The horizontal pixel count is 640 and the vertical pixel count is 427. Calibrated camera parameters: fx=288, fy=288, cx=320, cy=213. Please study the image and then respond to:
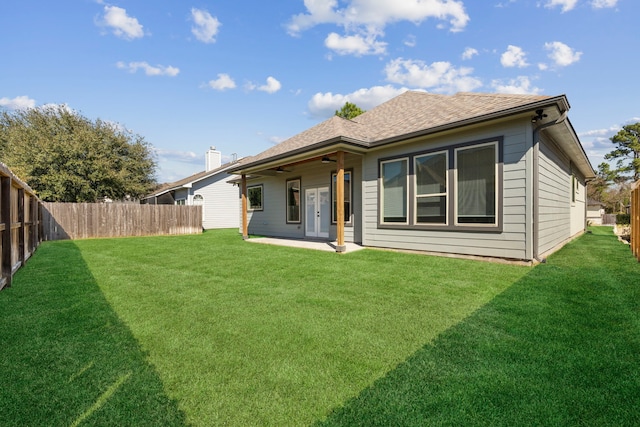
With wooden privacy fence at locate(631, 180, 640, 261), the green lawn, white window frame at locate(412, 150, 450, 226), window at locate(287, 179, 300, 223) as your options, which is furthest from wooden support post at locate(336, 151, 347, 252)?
wooden privacy fence at locate(631, 180, 640, 261)

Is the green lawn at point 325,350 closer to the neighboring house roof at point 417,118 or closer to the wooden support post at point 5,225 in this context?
the wooden support post at point 5,225

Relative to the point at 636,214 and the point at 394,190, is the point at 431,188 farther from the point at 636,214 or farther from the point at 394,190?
the point at 636,214

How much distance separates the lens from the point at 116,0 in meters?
8.11

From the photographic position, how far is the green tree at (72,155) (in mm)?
16688

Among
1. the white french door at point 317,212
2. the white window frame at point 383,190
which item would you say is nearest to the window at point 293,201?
the white french door at point 317,212

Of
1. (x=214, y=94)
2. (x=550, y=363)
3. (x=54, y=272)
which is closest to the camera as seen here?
(x=550, y=363)

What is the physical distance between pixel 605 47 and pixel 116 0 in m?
14.3

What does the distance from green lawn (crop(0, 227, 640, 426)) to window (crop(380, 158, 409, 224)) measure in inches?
106

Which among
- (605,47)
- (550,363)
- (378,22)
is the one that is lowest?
(550,363)

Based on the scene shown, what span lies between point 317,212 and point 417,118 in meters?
4.70

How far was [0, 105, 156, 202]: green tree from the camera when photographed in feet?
54.7

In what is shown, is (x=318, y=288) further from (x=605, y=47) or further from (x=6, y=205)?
(x=605, y=47)

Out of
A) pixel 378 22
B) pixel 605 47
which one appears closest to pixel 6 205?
pixel 378 22

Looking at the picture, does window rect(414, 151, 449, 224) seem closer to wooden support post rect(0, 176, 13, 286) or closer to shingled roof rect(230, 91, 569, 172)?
shingled roof rect(230, 91, 569, 172)
